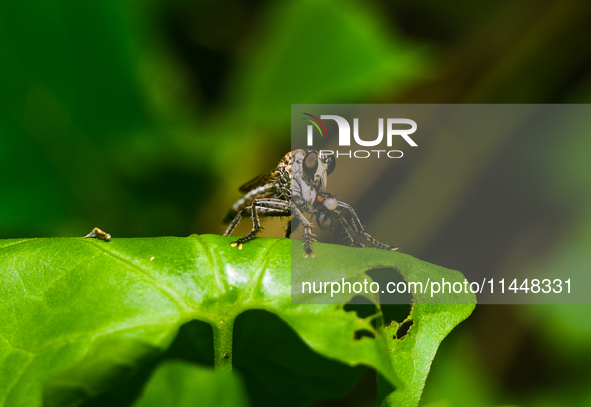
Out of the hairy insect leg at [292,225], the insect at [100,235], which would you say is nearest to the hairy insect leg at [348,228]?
the hairy insect leg at [292,225]

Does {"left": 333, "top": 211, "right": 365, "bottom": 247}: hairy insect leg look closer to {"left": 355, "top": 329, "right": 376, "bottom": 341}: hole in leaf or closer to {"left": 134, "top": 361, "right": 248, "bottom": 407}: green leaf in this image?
{"left": 355, "top": 329, "right": 376, "bottom": 341}: hole in leaf

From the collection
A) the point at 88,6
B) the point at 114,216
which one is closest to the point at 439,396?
the point at 114,216

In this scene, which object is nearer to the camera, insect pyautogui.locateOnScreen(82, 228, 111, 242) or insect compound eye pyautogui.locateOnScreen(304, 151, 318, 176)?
insect pyautogui.locateOnScreen(82, 228, 111, 242)

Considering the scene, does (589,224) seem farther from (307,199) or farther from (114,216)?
(114,216)

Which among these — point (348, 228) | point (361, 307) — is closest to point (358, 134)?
point (348, 228)

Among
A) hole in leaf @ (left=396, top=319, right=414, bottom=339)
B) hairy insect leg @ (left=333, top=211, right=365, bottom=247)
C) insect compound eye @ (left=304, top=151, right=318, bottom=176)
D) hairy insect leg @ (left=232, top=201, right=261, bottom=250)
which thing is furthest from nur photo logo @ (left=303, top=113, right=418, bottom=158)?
hole in leaf @ (left=396, top=319, right=414, bottom=339)

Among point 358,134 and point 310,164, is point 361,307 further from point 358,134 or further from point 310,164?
point 358,134
